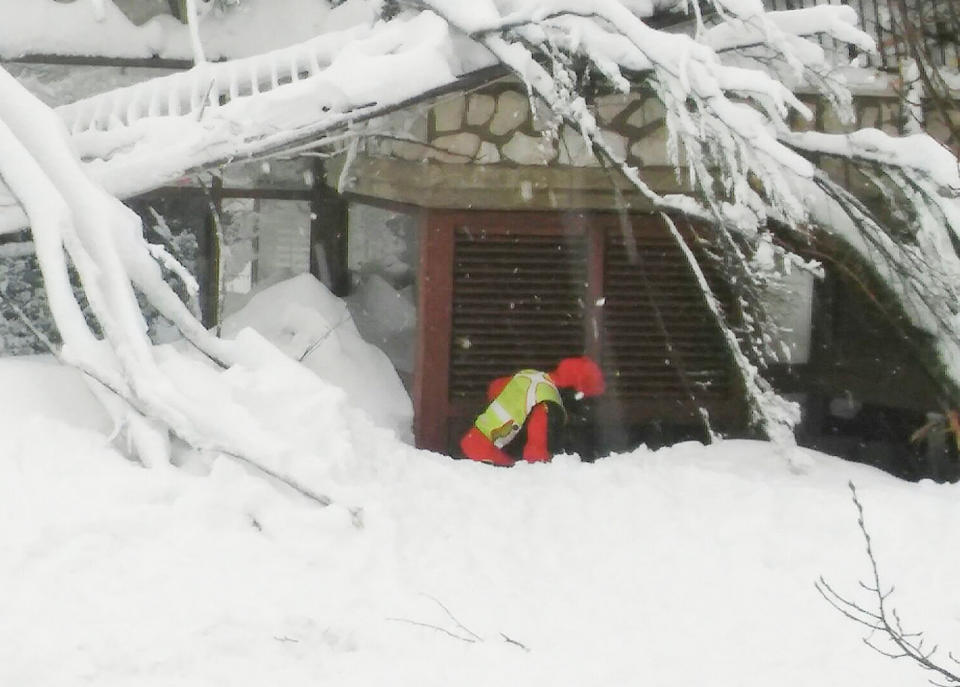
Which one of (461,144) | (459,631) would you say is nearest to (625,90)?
(461,144)

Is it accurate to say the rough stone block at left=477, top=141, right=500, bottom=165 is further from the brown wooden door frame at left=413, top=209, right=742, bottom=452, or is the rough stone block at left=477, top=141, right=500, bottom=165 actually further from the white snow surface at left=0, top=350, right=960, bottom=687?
the white snow surface at left=0, top=350, right=960, bottom=687

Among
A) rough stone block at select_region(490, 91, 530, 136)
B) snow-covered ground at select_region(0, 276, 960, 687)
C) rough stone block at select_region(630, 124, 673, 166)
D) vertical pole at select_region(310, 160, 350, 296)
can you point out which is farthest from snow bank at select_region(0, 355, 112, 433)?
rough stone block at select_region(630, 124, 673, 166)

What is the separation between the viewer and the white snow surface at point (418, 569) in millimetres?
4402

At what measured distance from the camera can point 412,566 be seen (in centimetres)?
534

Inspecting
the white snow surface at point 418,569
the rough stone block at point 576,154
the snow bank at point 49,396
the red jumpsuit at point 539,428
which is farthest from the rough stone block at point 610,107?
the snow bank at point 49,396

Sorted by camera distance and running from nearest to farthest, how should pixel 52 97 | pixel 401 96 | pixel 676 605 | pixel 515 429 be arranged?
pixel 676 605 < pixel 401 96 < pixel 515 429 < pixel 52 97

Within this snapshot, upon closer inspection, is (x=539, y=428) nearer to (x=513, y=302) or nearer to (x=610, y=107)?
(x=513, y=302)

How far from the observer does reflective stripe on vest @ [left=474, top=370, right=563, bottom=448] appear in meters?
7.54

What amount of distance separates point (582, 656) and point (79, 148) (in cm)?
425

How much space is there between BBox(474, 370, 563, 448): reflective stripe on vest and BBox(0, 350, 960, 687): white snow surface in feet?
2.84

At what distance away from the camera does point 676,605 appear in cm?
520

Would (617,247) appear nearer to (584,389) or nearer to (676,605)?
(584,389)

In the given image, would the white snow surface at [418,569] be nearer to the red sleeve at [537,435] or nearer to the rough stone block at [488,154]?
the red sleeve at [537,435]

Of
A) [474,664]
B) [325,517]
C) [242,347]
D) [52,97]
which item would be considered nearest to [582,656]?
[474,664]
